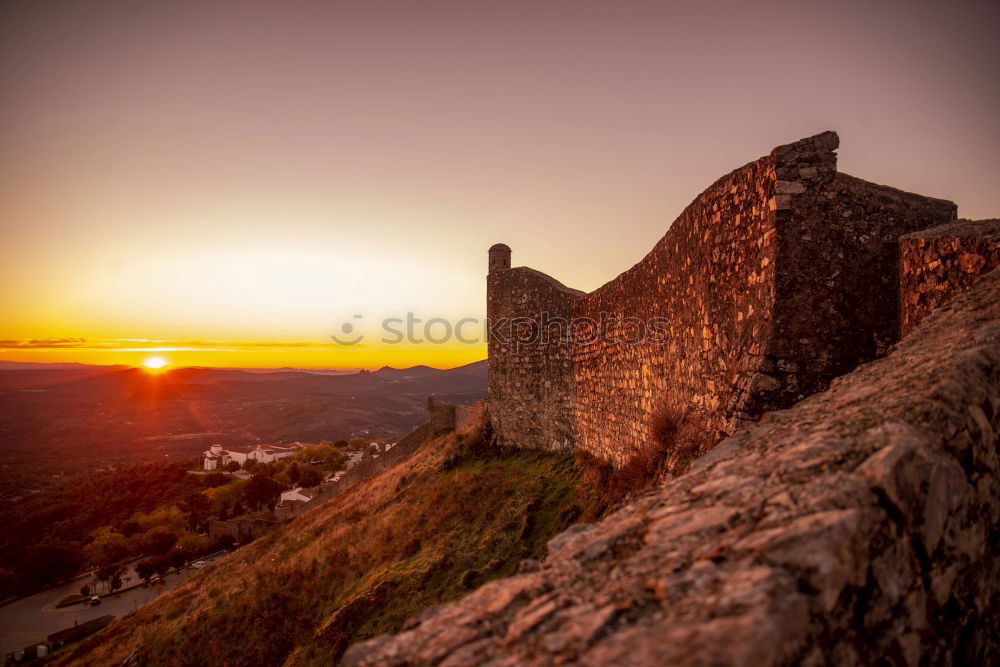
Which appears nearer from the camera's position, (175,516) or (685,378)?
(685,378)

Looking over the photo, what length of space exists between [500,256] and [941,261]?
13.1 m

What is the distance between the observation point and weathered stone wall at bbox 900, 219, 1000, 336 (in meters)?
3.99

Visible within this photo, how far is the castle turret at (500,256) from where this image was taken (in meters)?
16.7

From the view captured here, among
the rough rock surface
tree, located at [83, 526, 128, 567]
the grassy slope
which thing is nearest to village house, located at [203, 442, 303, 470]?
tree, located at [83, 526, 128, 567]

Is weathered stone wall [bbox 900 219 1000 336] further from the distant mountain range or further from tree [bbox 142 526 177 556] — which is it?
the distant mountain range

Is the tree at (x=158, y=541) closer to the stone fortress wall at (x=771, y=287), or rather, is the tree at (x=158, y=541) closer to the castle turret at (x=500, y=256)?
the castle turret at (x=500, y=256)

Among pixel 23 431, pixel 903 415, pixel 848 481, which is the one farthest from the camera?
pixel 23 431

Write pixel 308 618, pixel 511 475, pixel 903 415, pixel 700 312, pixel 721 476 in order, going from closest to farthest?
pixel 903 415 < pixel 721 476 < pixel 700 312 < pixel 308 618 < pixel 511 475

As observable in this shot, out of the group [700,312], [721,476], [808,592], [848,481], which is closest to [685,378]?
[700,312]

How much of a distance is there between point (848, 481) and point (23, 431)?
151031mm

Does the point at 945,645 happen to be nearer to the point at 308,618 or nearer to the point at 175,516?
the point at 308,618

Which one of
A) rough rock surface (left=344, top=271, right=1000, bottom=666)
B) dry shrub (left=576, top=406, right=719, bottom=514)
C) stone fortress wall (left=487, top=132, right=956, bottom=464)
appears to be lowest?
dry shrub (left=576, top=406, right=719, bottom=514)

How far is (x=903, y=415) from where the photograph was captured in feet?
7.77

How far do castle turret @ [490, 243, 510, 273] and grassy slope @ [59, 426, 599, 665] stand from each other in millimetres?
5577
